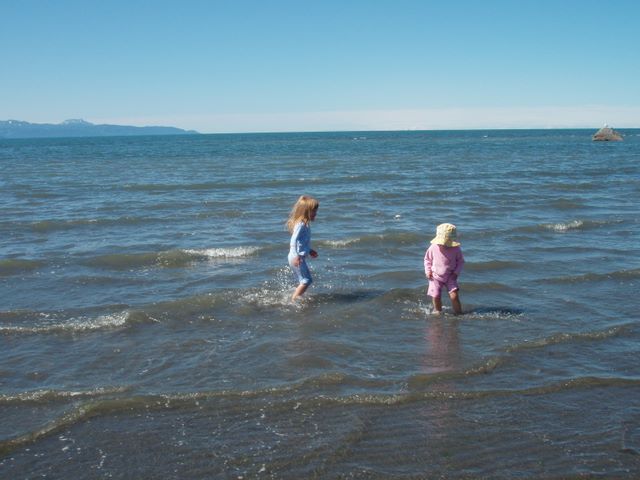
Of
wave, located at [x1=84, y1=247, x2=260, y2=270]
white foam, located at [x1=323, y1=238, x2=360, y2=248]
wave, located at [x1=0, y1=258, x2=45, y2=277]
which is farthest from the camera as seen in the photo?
white foam, located at [x1=323, y1=238, x2=360, y2=248]

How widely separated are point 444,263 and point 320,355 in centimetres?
241

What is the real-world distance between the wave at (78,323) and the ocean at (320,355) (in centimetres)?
4

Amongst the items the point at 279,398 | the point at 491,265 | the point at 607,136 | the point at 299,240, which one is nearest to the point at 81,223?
the point at 299,240

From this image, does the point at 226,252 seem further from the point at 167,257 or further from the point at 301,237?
the point at 301,237

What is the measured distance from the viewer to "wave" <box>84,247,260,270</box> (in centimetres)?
1094

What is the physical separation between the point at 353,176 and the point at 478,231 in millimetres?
15886

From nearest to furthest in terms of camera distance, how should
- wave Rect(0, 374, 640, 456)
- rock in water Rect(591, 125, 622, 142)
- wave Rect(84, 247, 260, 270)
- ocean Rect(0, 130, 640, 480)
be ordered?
ocean Rect(0, 130, 640, 480)
wave Rect(0, 374, 640, 456)
wave Rect(84, 247, 260, 270)
rock in water Rect(591, 125, 622, 142)

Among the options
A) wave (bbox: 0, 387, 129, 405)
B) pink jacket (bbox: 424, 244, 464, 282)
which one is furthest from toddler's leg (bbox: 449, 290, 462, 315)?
wave (bbox: 0, 387, 129, 405)

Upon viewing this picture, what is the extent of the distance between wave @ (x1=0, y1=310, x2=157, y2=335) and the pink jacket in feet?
12.6

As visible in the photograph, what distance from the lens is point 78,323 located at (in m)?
7.47

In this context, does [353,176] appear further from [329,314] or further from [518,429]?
[518,429]

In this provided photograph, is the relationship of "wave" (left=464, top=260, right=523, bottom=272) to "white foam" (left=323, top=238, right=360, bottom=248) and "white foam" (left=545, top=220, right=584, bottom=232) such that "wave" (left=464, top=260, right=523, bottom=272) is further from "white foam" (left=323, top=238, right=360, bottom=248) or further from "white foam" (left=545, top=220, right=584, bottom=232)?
"white foam" (left=545, top=220, right=584, bottom=232)

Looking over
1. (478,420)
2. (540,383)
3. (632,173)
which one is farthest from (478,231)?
(632,173)

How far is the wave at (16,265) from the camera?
34.3 feet
